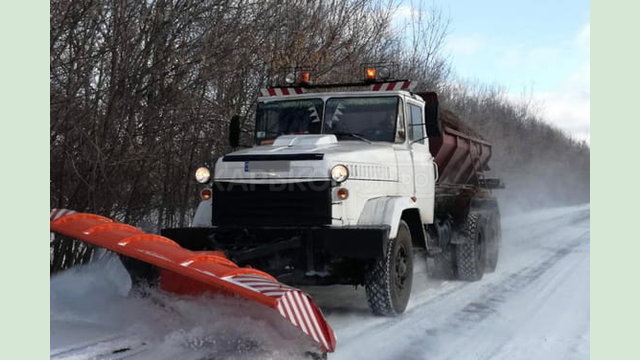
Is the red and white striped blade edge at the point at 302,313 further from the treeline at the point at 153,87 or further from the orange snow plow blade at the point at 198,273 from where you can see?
the treeline at the point at 153,87

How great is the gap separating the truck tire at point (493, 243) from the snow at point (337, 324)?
172 cm

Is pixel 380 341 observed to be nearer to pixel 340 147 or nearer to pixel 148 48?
pixel 340 147

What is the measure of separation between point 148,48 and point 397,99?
2996 millimetres

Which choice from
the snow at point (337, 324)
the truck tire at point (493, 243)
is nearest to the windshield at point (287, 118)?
the snow at point (337, 324)

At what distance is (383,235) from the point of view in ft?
19.4

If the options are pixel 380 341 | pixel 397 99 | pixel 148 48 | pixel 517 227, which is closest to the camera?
pixel 380 341

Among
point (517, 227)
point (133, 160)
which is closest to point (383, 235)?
point (133, 160)

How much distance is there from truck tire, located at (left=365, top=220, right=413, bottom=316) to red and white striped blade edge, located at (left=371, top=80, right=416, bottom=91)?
5.57 ft

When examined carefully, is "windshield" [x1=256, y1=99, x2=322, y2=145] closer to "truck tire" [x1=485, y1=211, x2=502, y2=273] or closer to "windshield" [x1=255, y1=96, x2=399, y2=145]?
"windshield" [x1=255, y1=96, x2=399, y2=145]

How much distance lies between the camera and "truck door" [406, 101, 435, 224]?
7.55 meters

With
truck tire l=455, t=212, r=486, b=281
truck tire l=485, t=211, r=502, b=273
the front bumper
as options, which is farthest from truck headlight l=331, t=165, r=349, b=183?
truck tire l=485, t=211, r=502, b=273

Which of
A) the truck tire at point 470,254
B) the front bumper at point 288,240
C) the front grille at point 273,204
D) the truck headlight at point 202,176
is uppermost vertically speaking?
the truck headlight at point 202,176

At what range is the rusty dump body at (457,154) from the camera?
911cm

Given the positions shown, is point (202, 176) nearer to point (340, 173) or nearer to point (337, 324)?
point (340, 173)
